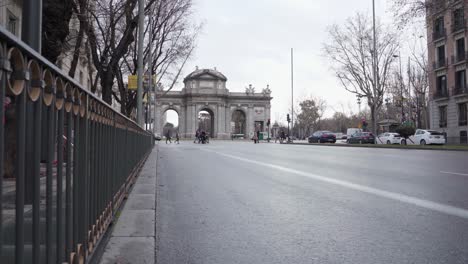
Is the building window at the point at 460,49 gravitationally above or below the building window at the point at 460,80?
above

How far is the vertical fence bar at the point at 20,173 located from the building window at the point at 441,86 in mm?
47141

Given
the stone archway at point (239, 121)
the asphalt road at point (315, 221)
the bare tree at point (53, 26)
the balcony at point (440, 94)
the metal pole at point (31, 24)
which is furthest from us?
the stone archway at point (239, 121)

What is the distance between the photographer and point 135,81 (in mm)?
17516

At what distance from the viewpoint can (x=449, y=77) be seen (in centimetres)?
4241

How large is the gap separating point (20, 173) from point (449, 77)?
47.2m

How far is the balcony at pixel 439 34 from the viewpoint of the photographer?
4294 centimetres

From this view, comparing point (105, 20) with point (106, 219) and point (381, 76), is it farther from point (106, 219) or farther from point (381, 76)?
point (381, 76)

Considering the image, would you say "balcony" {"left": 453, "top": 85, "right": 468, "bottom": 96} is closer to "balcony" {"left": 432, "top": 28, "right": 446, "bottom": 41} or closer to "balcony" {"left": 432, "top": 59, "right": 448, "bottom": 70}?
"balcony" {"left": 432, "top": 59, "right": 448, "bottom": 70}

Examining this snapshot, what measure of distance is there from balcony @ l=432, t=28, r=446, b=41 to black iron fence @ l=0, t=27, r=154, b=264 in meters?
47.0

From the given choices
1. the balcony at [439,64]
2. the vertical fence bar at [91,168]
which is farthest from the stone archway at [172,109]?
the vertical fence bar at [91,168]

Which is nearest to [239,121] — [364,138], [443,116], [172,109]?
[172,109]

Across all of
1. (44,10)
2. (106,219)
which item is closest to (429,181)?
(106,219)

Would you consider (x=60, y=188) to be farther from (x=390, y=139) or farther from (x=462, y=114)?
(x=462, y=114)

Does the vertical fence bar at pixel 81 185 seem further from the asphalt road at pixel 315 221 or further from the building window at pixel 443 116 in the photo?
the building window at pixel 443 116
